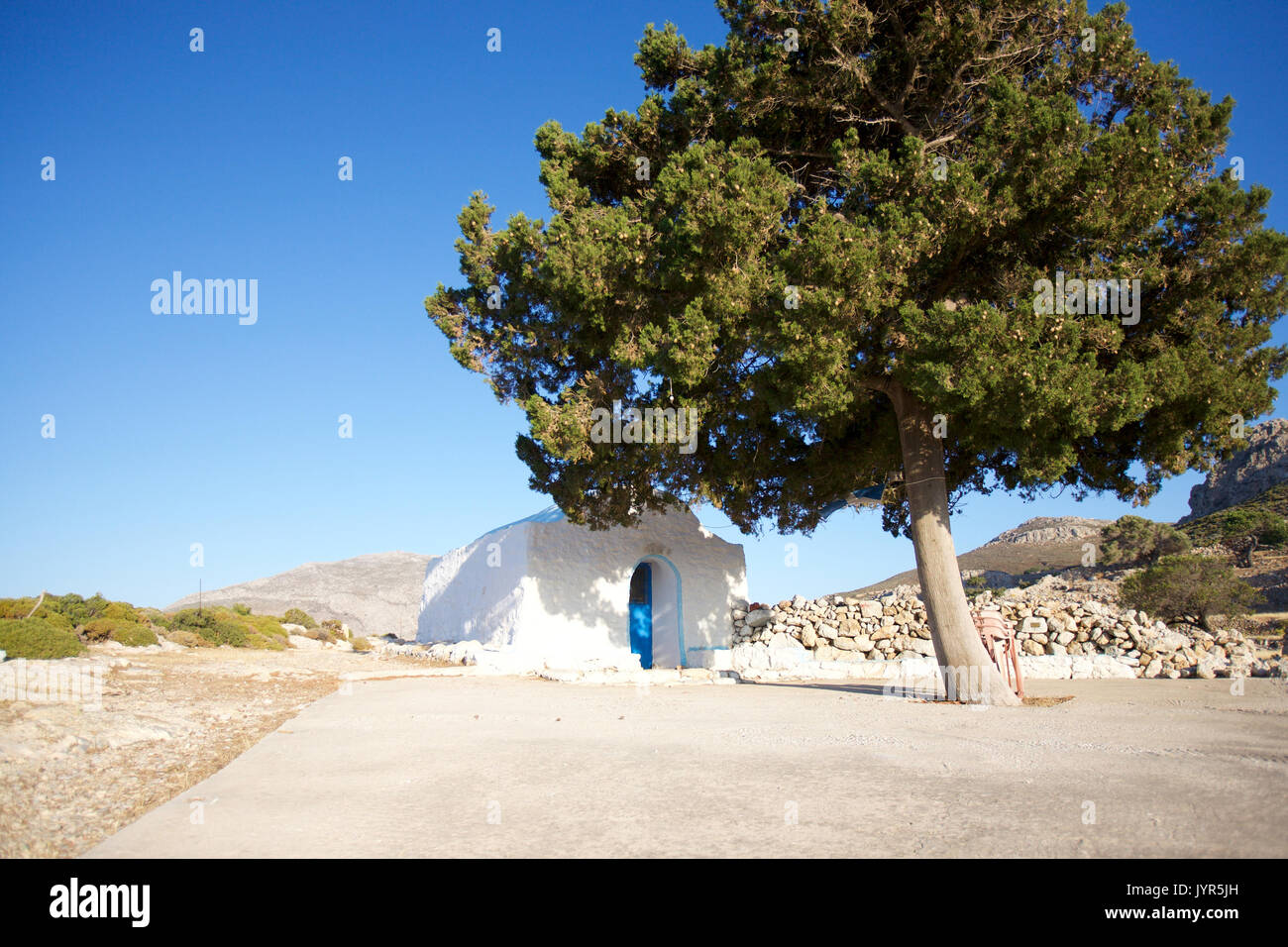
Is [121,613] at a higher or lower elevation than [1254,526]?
lower

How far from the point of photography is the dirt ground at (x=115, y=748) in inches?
139

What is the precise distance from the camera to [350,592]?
48.9 meters

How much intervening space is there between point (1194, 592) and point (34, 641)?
24.2m

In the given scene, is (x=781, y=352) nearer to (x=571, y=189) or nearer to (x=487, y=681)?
(x=571, y=189)

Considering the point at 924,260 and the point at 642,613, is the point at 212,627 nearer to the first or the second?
the point at 642,613

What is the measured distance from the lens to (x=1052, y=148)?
8680mm

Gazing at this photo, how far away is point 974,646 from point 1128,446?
13.8ft

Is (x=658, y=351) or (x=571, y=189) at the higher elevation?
(x=571, y=189)

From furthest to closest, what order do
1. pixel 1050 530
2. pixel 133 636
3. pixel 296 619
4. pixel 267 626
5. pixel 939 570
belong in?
pixel 1050 530 → pixel 296 619 → pixel 267 626 → pixel 133 636 → pixel 939 570

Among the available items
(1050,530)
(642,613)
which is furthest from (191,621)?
(1050,530)

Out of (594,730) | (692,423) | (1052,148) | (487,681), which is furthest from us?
(487,681)

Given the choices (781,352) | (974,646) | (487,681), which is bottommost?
(487,681)

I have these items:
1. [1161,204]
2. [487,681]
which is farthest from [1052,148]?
[487,681]

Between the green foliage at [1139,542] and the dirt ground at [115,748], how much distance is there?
43174 millimetres
